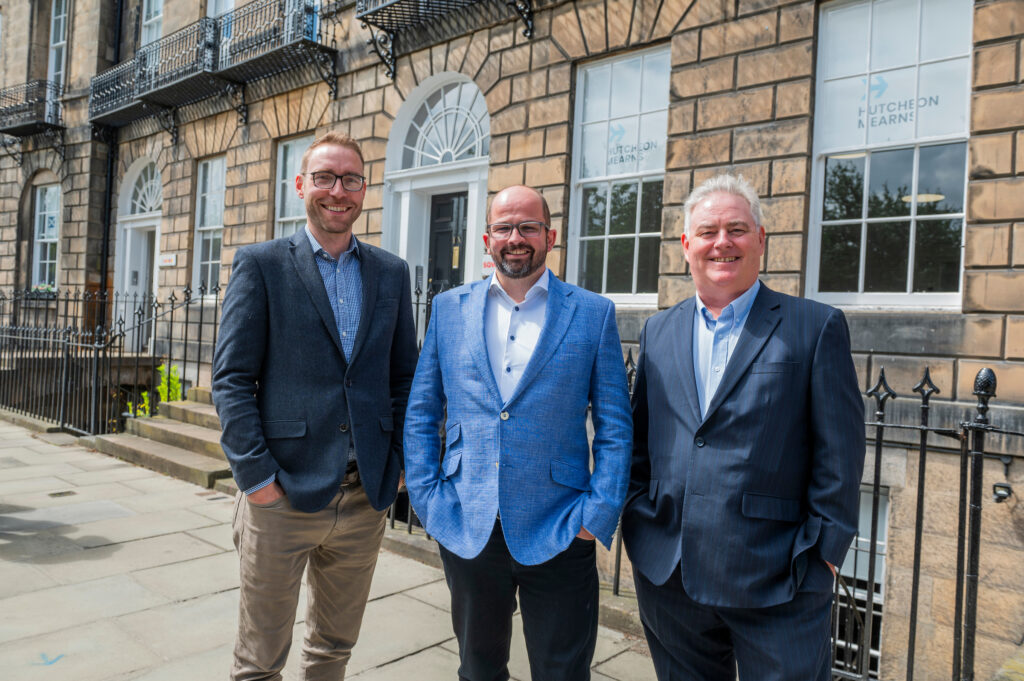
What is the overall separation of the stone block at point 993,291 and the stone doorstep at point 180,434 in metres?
6.85

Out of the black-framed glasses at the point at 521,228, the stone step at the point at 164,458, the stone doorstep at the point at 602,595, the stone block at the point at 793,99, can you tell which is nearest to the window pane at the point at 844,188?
the stone block at the point at 793,99

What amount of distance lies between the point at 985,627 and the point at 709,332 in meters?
3.81

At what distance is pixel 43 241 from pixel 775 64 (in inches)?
655

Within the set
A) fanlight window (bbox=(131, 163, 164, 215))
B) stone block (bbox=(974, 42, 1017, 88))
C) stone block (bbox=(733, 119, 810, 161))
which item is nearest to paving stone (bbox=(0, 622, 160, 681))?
stone block (bbox=(733, 119, 810, 161))

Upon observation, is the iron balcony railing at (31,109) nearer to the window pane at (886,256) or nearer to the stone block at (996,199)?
the window pane at (886,256)

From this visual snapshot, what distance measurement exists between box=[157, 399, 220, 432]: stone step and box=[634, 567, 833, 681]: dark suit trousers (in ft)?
23.4

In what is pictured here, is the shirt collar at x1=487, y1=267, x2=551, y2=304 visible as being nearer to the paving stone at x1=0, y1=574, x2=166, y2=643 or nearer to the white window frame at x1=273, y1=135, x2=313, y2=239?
the paving stone at x1=0, y1=574, x2=166, y2=643

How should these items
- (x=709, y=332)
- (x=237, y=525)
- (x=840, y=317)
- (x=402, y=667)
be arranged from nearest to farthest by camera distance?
(x=840, y=317) < (x=709, y=332) < (x=237, y=525) < (x=402, y=667)

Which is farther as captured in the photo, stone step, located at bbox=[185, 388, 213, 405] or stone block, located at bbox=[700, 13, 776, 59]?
stone step, located at bbox=[185, 388, 213, 405]

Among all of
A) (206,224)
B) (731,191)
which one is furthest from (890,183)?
(206,224)

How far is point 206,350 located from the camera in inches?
434

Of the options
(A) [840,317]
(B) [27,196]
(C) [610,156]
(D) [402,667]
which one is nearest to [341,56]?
(C) [610,156]

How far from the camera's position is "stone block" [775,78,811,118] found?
5.60 m

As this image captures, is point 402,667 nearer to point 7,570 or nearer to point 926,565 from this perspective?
point 7,570
